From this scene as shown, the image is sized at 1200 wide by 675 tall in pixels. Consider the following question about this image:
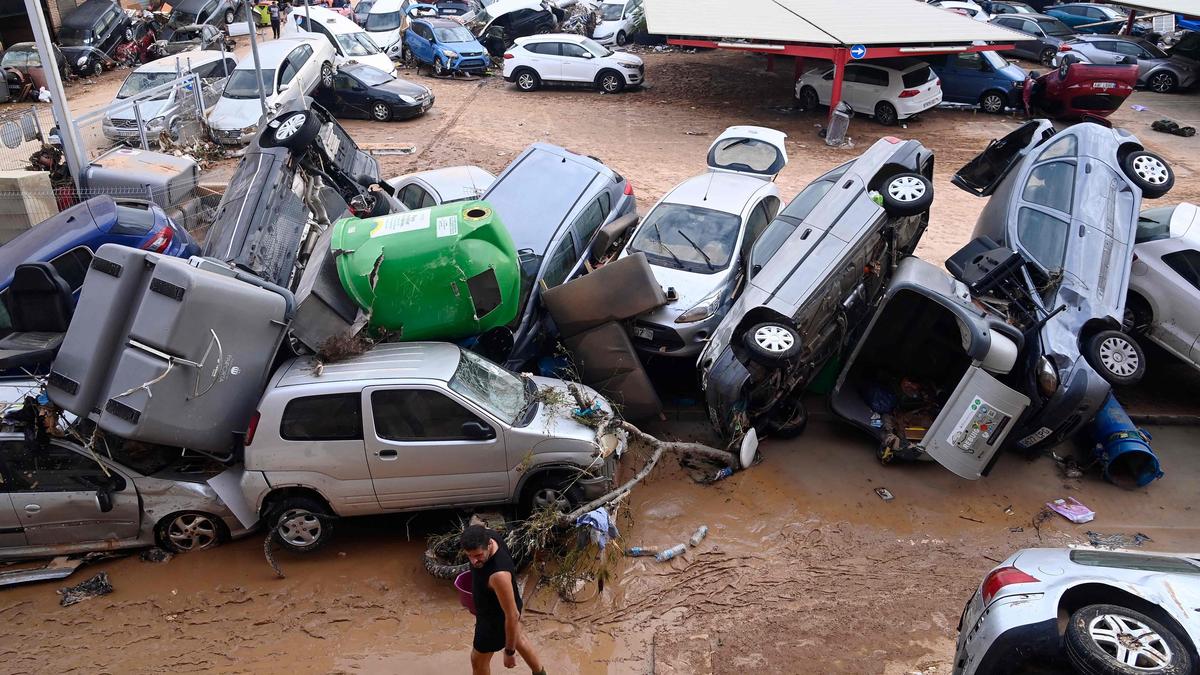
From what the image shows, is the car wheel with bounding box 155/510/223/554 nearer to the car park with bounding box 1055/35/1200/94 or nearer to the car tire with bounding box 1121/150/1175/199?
the car tire with bounding box 1121/150/1175/199

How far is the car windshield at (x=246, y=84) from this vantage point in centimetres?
1639

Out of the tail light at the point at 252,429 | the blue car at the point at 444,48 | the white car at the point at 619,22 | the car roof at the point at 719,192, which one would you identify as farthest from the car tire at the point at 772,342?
the white car at the point at 619,22

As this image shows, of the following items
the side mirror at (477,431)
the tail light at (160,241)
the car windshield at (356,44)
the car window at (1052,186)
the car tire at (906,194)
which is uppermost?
the car tire at (906,194)

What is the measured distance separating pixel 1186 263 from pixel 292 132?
9.39m

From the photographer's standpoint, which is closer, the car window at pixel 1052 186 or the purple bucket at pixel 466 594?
the purple bucket at pixel 466 594

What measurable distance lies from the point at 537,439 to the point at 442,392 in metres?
0.79

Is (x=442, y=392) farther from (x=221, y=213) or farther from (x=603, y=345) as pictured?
(x=221, y=213)

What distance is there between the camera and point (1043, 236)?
8.20 metres

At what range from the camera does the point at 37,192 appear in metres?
10.3

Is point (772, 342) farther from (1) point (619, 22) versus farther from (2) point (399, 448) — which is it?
(1) point (619, 22)

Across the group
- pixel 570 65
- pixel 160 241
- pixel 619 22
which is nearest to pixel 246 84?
pixel 570 65

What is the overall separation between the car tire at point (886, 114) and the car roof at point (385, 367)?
14748mm

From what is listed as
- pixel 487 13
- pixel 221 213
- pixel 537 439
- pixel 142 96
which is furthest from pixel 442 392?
pixel 487 13

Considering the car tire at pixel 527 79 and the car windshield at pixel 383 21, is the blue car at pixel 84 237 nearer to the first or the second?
the car tire at pixel 527 79
